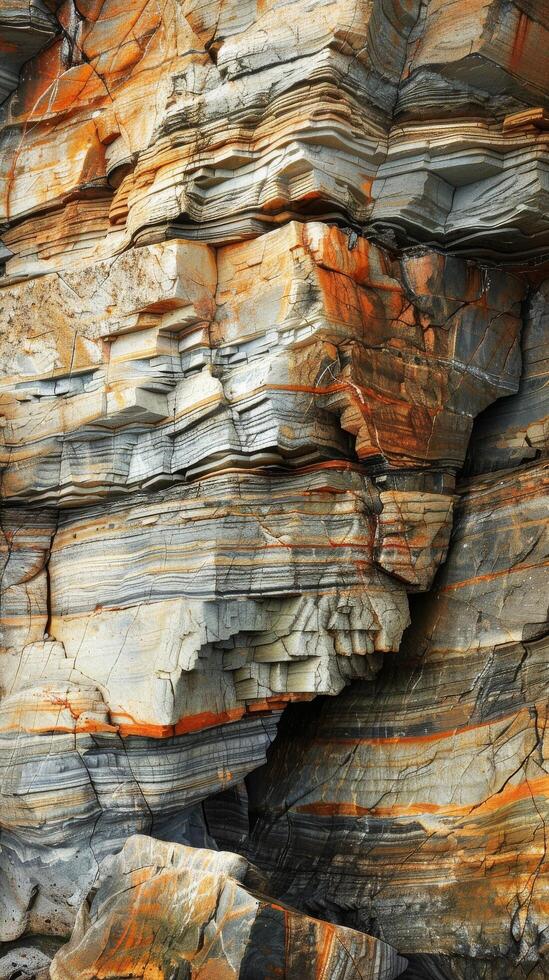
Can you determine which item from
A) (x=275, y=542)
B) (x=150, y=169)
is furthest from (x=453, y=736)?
(x=150, y=169)

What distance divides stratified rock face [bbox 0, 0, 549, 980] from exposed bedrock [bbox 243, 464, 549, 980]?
0.03 m

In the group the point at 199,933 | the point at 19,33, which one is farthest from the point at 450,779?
the point at 19,33

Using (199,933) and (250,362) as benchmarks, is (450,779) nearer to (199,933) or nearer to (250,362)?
(199,933)

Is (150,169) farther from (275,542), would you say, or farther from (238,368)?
(275,542)

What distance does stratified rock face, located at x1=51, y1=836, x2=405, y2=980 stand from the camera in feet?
23.1

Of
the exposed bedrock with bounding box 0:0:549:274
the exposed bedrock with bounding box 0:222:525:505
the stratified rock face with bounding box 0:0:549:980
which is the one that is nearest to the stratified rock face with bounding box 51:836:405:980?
the stratified rock face with bounding box 0:0:549:980

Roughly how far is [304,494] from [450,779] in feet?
8.86

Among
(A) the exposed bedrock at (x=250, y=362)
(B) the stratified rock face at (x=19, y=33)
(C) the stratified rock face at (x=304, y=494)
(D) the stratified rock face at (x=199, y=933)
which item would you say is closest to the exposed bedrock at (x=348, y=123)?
(C) the stratified rock face at (x=304, y=494)

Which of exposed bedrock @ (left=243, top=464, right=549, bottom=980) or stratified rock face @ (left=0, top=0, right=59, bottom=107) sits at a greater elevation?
stratified rock face @ (left=0, top=0, right=59, bottom=107)

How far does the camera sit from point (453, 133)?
8.88 m

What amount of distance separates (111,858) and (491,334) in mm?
5743

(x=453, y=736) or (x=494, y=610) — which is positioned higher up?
(x=494, y=610)

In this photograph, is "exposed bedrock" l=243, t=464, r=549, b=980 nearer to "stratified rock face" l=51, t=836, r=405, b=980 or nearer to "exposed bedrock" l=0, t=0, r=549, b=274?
"stratified rock face" l=51, t=836, r=405, b=980

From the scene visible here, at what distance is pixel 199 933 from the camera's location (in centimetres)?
721
